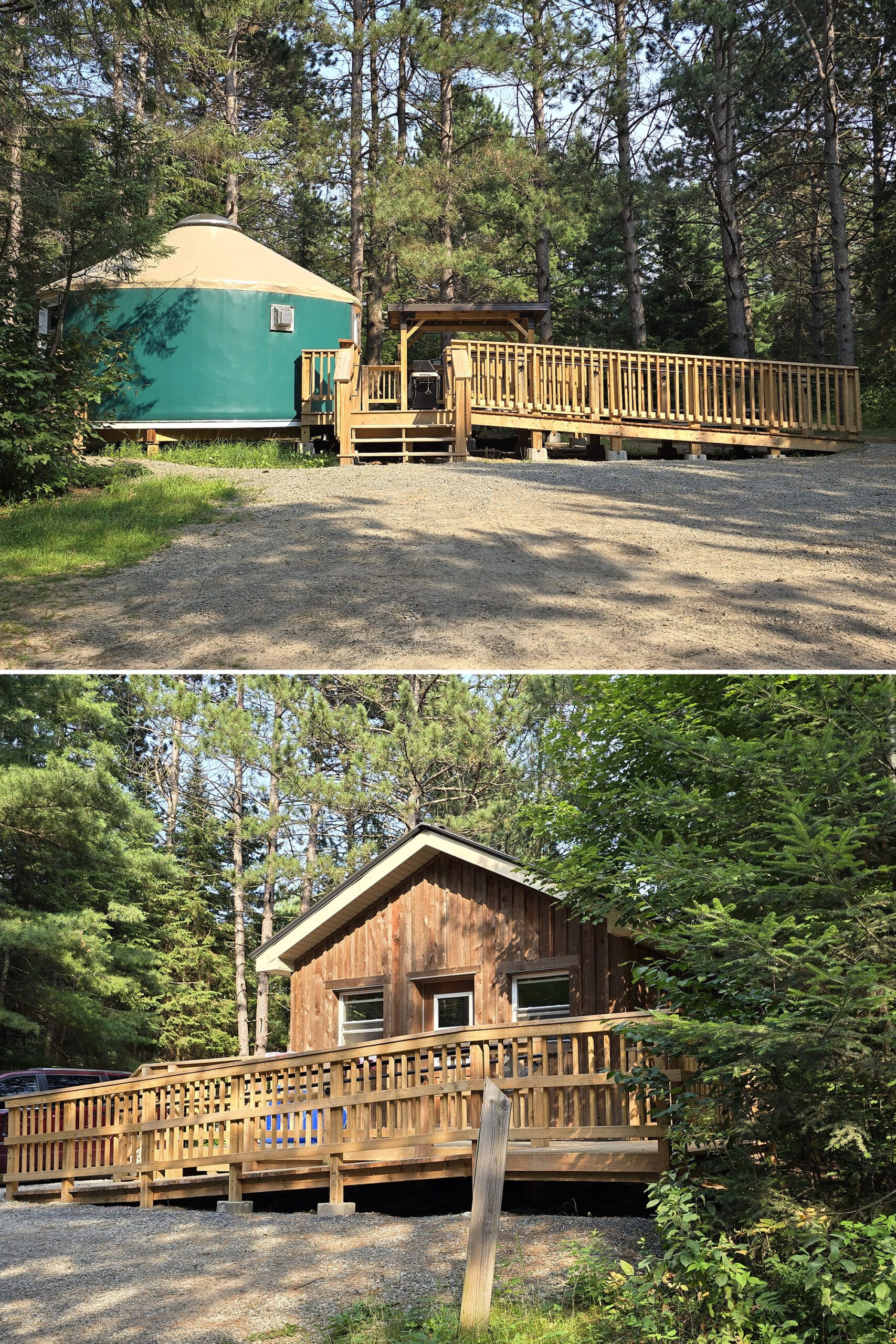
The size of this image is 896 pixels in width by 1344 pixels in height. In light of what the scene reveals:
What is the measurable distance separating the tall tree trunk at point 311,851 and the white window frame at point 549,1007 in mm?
12840

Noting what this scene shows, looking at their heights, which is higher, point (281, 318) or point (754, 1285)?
point (281, 318)

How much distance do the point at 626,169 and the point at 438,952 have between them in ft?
62.6

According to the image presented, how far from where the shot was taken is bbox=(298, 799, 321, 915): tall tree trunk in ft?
81.8

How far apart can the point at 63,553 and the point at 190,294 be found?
10816 mm

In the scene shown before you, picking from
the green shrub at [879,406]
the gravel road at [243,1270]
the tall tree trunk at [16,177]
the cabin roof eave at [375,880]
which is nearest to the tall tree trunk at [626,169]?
the green shrub at [879,406]

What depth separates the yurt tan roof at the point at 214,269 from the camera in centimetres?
1886

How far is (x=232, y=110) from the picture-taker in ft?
88.8

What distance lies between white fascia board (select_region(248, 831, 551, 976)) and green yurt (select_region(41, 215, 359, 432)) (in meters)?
9.26

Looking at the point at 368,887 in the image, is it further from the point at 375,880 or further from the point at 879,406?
the point at 879,406

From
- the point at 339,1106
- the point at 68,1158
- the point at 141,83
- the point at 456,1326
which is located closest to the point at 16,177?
the point at 141,83

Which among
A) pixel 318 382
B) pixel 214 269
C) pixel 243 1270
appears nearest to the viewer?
pixel 243 1270

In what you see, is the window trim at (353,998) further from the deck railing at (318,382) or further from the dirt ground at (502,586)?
the deck railing at (318,382)

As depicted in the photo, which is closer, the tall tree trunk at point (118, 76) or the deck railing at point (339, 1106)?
the deck railing at point (339, 1106)

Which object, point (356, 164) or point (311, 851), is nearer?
point (311, 851)
